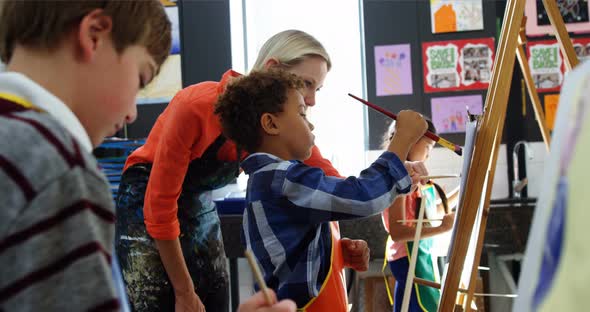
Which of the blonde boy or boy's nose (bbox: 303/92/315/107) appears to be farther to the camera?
boy's nose (bbox: 303/92/315/107)

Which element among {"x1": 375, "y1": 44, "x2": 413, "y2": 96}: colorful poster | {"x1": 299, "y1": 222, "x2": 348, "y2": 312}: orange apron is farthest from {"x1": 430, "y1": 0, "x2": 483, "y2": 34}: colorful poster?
{"x1": 299, "y1": 222, "x2": 348, "y2": 312}: orange apron

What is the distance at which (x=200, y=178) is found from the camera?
1404 millimetres

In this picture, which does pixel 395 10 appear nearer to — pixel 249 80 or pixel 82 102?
pixel 249 80

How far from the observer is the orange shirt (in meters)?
1.33

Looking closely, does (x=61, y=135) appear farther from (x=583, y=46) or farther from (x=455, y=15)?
(x=583, y=46)

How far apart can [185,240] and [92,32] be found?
35.7 inches

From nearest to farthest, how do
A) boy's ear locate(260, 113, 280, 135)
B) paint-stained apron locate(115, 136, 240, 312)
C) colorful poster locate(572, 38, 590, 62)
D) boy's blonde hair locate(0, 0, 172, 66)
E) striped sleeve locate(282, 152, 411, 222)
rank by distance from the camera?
boy's blonde hair locate(0, 0, 172, 66), striped sleeve locate(282, 152, 411, 222), boy's ear locate(260, 113, 280, 135), paint-stained apron locate(115, 136, 240, 312), colorful poster locate(572, 38, 590, 62)

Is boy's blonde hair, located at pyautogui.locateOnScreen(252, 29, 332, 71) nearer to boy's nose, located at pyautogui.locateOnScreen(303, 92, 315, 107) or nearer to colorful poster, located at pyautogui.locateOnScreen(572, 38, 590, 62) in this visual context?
boy's nose, located at pyautogui.locateOnScreen(303, 92, 315, 107)

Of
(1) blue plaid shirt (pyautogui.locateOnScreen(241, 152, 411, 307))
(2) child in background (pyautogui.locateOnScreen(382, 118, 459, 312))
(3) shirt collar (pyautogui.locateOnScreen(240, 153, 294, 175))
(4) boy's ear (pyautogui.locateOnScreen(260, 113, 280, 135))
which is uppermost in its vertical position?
(4) boy's ear (pyautogui.locateOnScreen(260, 113, 280, 135))

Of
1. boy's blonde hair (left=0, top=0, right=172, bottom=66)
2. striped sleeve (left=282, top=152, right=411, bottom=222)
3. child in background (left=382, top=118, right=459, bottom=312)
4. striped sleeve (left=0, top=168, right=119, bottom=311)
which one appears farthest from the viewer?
child in background (left=382, top=118, right=459, bottom=312)

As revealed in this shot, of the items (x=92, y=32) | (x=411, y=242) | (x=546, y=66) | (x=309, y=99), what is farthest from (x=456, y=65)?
(x=92, y=32)

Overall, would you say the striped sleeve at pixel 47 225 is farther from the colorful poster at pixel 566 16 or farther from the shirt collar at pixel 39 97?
the colorful poster at pixel 566 16

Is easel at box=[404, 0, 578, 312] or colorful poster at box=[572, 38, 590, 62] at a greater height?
colorful poster at box=[572, 38, 590, 62]

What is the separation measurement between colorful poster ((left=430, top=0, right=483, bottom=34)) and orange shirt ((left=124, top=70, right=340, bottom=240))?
2264mm
